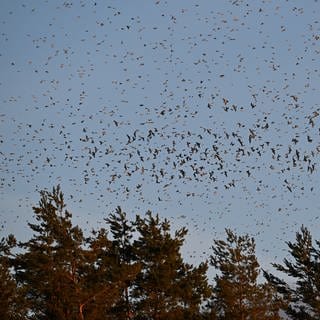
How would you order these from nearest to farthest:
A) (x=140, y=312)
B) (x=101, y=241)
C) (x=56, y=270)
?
(x=56, y=270), (x=101, y=241), (x=140, y=312)

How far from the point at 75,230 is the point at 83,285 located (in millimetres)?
2960

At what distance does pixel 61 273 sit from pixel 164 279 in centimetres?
812

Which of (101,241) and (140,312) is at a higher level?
(101,241)

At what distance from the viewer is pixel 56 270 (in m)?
27.7

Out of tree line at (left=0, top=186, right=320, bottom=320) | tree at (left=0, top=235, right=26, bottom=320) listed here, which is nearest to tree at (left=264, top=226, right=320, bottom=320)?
tree line at (left=0, top=186, right=320, bottom=320)

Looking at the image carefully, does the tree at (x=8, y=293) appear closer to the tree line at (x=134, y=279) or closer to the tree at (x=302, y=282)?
the tree line at (x=134, y=279)

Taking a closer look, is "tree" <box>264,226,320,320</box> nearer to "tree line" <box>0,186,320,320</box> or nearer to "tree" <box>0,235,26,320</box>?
"tree line" <box>0,186,320,320</box>

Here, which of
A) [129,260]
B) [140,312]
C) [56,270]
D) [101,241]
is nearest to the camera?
[56,270]

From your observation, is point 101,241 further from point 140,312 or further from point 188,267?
point 188,267

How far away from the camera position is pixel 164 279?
1316 inches

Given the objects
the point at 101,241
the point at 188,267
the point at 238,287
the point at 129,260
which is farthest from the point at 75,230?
the point at 238,287

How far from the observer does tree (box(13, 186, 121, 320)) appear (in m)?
27.5

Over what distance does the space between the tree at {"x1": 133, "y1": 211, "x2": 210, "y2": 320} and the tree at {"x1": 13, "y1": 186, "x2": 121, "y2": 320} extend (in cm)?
348

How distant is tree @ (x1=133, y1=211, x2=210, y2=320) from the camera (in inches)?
1298
